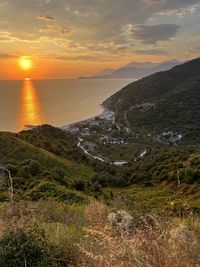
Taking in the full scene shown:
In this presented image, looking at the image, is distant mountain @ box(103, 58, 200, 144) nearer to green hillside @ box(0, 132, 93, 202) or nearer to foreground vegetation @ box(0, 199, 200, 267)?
green hillside @ box(0, 132, 93, 202)

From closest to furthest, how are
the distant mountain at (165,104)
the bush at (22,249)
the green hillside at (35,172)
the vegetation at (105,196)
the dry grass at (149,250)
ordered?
the dry grass at (149,250) < the vegetation at (105,196) < the bush at (22,249) < the green hillside at (35,172) < the distant mountain at (165,104)

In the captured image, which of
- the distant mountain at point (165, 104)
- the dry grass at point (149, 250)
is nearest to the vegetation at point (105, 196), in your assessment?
the dry grass at point (149, 250)

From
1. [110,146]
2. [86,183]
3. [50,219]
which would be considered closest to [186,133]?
[110,146]

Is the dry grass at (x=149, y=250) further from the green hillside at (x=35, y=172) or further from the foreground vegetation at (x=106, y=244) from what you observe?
the green hillside at (x=35, y=172)

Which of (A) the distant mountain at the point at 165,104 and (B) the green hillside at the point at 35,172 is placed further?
(A) the distant mountain at the point at 165,104

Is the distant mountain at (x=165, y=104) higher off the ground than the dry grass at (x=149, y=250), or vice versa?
the dry grass at (x=149, y=250)

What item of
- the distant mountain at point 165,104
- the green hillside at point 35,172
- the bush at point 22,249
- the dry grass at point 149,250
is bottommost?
the distant mountain at point 165,104

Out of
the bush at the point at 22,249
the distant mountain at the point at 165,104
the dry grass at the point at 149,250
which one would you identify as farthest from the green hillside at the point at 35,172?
the distant mountain at the point at 165,104

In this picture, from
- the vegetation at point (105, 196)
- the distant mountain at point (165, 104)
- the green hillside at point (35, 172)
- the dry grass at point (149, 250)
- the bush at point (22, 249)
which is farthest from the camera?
the distant mountain at point (165, 104)
